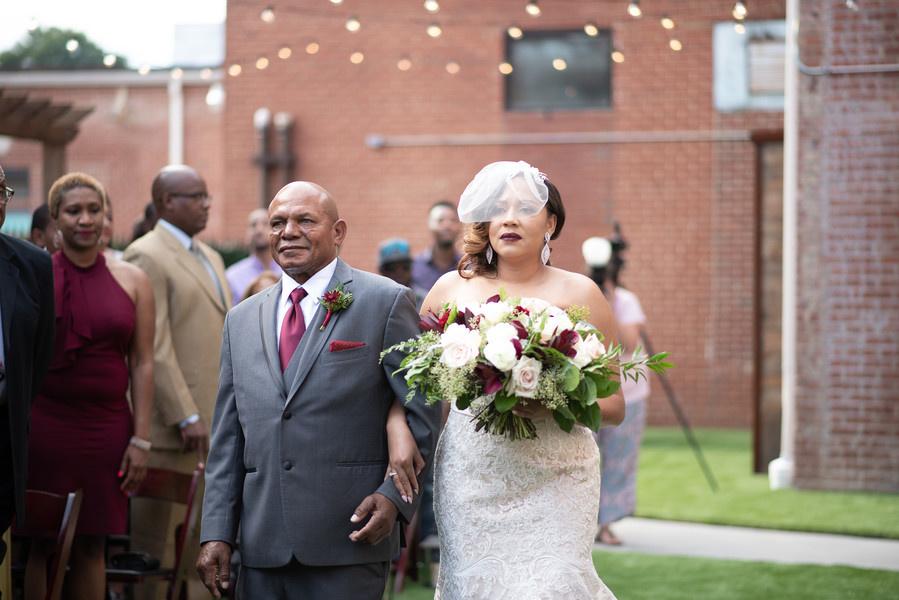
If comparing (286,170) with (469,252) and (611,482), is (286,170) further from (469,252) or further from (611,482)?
(469,252)

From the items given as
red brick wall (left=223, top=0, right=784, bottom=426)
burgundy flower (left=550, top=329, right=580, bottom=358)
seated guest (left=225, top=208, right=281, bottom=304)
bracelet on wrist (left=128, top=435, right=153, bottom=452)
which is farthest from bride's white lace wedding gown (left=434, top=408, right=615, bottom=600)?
red brick wall (left=223, top=0, right=784, bottom=426)

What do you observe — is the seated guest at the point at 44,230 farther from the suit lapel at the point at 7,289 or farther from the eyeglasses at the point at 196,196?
the suit lapel at the point at 7,289

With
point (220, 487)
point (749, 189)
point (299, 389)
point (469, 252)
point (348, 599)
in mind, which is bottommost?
point (348, 599)

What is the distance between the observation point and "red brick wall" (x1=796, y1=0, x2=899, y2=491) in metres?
12.0

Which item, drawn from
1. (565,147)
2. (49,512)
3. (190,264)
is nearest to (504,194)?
(49,512)

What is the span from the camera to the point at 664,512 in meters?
11.5

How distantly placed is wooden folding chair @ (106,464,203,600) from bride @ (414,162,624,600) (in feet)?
5.12

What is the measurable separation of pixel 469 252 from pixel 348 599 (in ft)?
4.57

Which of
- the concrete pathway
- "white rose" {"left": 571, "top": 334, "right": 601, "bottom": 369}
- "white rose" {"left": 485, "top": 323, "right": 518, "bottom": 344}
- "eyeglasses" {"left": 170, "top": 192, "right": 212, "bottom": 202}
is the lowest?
the concrete pathway

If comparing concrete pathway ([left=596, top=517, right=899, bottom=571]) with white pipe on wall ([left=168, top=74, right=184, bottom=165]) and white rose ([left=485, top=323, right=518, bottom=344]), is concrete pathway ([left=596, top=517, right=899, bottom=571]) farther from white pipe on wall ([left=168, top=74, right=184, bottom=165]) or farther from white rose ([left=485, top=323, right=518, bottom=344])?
white pipe on wall ([left=168, top=74, right=184, bottom=165])

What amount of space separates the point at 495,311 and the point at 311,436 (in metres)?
0.74

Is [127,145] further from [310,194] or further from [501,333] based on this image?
[501,333]

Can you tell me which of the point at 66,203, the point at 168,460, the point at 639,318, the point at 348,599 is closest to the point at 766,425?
the point at 639,318

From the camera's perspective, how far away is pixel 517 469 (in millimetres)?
4734
